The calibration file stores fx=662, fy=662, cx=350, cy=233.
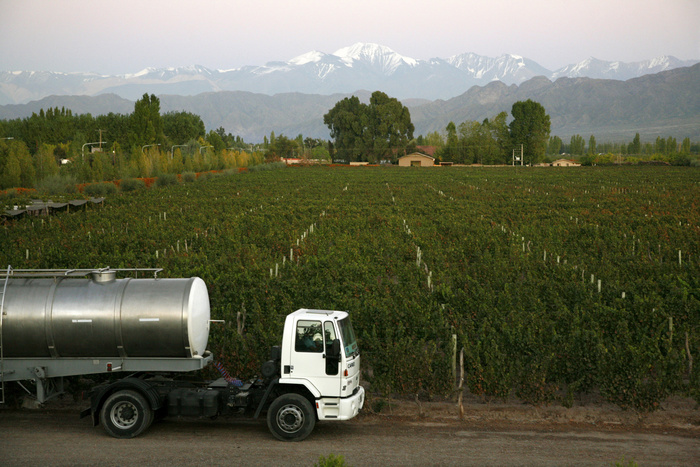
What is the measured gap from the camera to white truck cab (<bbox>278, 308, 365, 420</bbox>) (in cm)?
1012

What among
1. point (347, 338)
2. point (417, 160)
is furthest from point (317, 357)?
point (417, 160)

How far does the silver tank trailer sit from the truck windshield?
7.63ft

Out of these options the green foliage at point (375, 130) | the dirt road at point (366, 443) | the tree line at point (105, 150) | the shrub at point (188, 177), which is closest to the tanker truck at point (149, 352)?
the dirt road at point (366, 443)

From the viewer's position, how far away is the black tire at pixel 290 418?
10.2 m

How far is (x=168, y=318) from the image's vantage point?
33.6 ft

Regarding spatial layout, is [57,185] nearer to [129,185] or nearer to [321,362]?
[129,185]

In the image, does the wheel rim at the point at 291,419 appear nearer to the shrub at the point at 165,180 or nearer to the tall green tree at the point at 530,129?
the shrub at the point at 165,180

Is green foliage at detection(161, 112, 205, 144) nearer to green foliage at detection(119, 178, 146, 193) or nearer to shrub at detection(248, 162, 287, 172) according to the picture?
shrub at detection(248, 162, 287, 172)

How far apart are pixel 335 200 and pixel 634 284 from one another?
3268cm

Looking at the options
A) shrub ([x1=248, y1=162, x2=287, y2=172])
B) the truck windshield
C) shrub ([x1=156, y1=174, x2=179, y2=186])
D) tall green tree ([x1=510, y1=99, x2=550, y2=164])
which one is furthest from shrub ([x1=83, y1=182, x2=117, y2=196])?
tall green tree ([x1=510, y1=99, x2=550, y2=164])

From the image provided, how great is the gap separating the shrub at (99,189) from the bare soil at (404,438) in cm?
4804

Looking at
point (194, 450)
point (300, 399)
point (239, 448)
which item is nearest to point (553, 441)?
point (300, 399)

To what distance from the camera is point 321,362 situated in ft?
33.3

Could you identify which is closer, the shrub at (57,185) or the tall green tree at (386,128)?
the shrub at (57,185)
